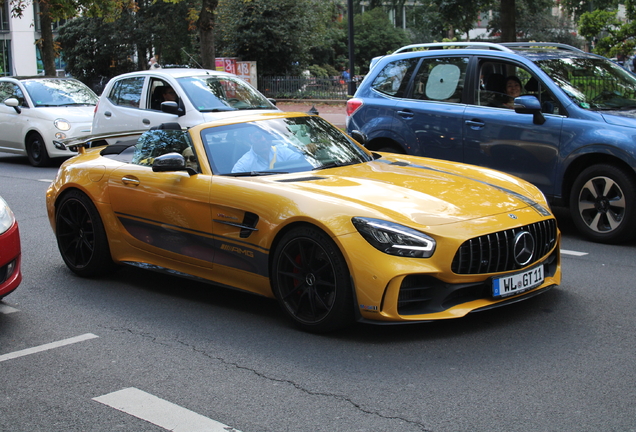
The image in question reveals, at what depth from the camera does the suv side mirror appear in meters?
7.70

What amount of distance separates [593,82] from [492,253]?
165 inches

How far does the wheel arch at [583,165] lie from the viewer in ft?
24.6

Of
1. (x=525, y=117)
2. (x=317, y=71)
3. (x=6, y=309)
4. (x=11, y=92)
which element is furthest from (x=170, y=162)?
(x=317, y=71)

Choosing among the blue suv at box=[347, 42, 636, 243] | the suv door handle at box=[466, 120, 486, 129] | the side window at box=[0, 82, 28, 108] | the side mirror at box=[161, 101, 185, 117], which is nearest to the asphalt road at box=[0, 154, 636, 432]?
the blue suv at box=[347, 42, 636, 243]

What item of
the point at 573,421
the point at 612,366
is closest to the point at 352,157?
the point at 612,366

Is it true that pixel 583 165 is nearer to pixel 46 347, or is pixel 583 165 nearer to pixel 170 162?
pixel 170 162

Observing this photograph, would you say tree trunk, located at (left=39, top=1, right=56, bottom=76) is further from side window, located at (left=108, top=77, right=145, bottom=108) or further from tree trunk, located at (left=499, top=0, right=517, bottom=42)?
tree trunk, located at (left=499, top=0, right=517, bottom=42)

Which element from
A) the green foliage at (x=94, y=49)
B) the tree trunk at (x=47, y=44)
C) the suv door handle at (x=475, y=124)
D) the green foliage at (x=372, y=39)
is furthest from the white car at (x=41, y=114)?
the green foliage at (x=372, y=39)

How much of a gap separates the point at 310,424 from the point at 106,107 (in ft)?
34.3

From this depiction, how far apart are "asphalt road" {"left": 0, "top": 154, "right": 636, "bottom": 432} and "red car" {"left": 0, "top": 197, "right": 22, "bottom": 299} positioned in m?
0.30

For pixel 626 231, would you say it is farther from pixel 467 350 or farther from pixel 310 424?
pixel 310 424

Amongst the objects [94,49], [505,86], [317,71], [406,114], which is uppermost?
[94,49]

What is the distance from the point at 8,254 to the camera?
5.30 metres

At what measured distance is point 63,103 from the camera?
15.7 metres
